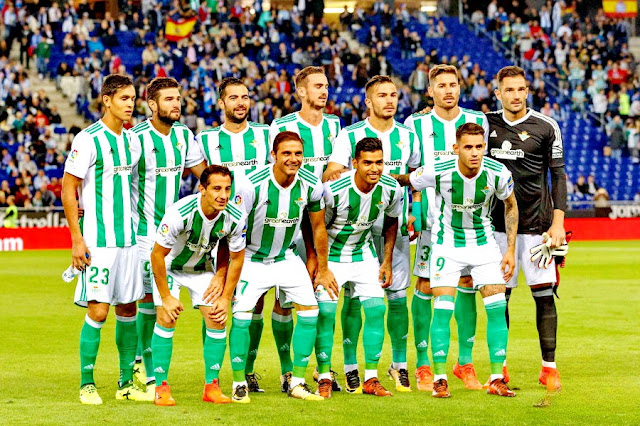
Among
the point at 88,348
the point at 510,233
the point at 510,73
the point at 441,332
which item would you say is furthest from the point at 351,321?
the point at 510,73

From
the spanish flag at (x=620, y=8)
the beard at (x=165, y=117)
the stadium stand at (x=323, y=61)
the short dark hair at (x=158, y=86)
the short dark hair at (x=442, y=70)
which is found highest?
the spanish flag at (x=620, y=8)

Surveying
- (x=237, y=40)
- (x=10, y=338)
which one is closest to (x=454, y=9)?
(x=237, y=40)

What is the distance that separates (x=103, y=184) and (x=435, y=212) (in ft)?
8.21

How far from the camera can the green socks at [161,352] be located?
24.3 ft

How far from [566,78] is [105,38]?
14.4 metres

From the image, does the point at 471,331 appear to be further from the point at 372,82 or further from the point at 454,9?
the point at 454,9

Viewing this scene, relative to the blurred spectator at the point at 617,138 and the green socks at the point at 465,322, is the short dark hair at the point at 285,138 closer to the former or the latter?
the green socks at the point at 465,322

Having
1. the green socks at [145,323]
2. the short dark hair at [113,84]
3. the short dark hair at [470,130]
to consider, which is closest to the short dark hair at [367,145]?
the short dark hair at [470,130]

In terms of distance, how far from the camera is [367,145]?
304 inches

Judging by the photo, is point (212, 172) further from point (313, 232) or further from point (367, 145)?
point (367, 145)

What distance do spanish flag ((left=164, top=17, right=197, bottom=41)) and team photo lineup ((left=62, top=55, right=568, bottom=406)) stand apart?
2344cm

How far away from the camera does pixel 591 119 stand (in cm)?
3353

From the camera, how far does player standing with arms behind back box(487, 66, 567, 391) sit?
27.0ft

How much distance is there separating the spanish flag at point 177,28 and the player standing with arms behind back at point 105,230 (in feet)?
79.3
